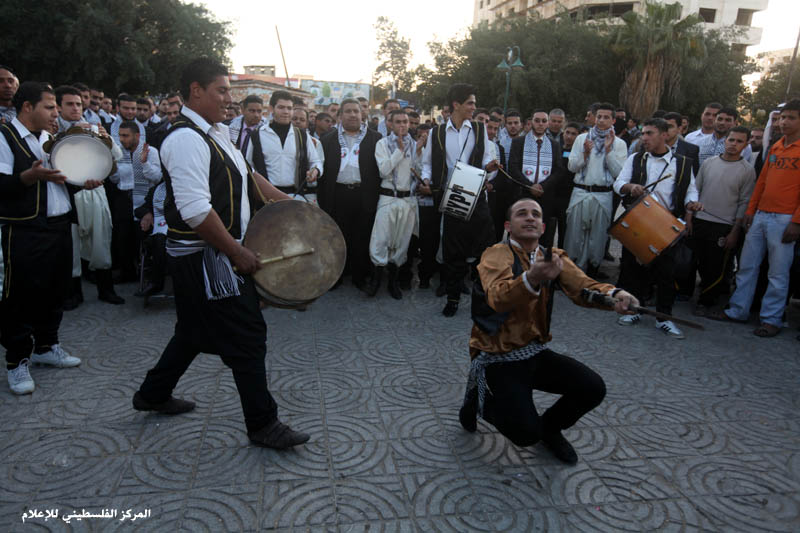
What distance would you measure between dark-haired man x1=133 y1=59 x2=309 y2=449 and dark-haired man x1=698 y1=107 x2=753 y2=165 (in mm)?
6574

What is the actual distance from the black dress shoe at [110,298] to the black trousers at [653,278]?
18.8 feet

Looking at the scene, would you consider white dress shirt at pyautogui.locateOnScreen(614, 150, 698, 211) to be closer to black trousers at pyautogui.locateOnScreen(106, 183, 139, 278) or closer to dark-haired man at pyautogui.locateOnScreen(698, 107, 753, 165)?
dark-haired man at pyautogui.locateOnScreen(698, 107, 753, 165)

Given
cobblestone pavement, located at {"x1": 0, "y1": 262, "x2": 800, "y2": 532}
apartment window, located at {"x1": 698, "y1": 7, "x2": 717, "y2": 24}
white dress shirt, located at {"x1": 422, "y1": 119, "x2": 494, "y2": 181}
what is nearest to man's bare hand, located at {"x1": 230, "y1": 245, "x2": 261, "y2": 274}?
cobblestone pavement, located at {"x1": 0, "y1": 262, "x2": 800, "y2": 532}

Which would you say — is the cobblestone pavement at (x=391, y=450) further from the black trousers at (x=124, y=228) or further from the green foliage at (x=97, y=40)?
the green foliage at (x=97, y=40)

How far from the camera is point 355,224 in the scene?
7242mm

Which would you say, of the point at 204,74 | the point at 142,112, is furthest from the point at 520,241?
the point at 142,112

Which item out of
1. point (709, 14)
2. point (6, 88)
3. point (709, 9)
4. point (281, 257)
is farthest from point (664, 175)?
point (709, 14)

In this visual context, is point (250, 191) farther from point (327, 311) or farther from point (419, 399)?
point (327, 311)

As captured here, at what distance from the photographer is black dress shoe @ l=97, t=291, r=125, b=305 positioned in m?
6.07

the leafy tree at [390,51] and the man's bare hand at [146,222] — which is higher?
the leafy tree at [390,51]

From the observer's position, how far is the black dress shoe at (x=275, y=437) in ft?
10.7

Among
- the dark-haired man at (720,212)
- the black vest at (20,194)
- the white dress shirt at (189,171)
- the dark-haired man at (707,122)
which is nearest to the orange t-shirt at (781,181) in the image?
the dark-haired man at (720,212)

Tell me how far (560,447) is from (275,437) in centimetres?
171

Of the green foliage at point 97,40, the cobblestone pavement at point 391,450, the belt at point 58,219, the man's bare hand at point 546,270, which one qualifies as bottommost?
the cobblestone pavement at point 391,450
